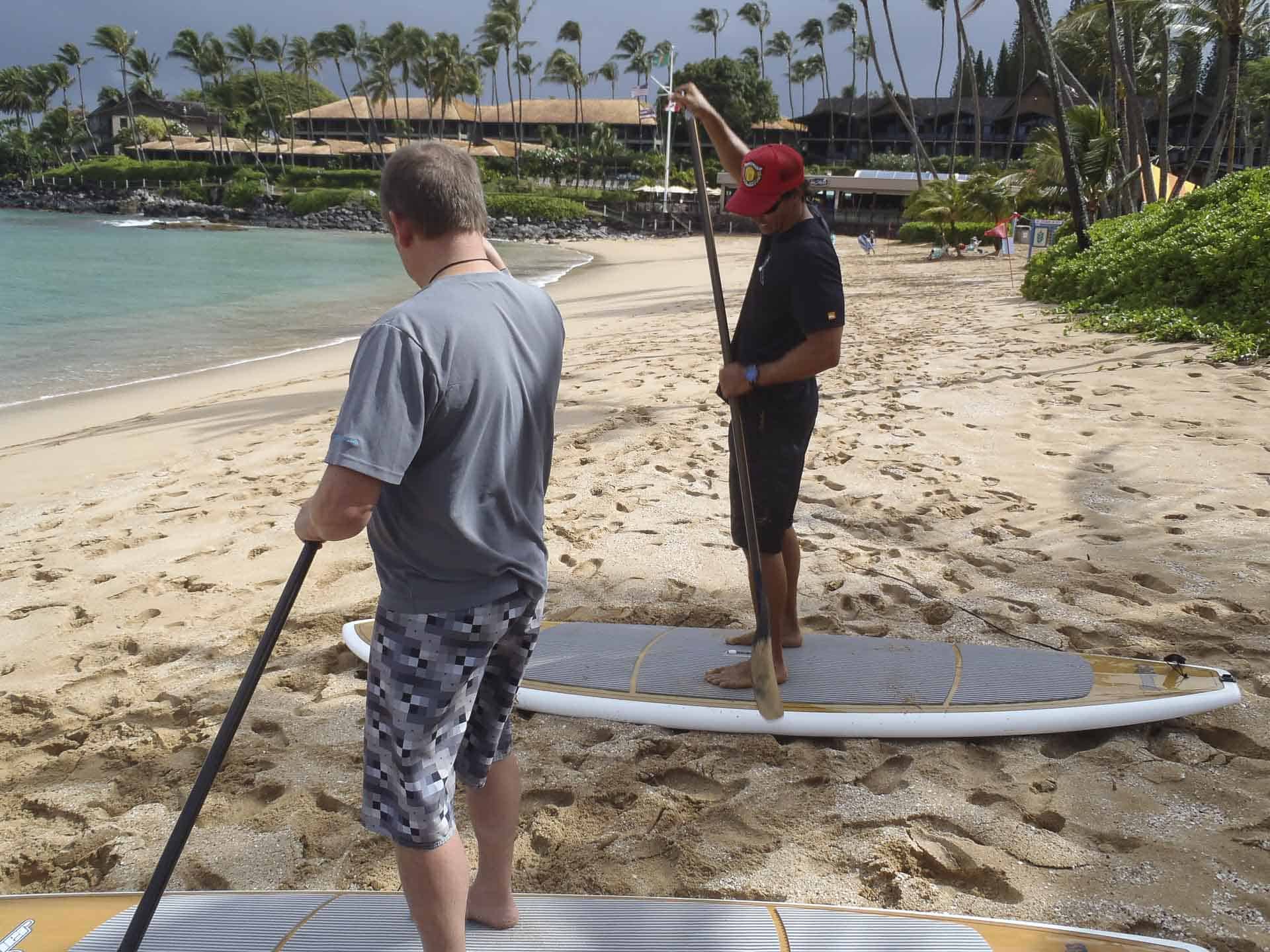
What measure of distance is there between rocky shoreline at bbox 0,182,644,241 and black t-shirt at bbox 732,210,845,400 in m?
47.4

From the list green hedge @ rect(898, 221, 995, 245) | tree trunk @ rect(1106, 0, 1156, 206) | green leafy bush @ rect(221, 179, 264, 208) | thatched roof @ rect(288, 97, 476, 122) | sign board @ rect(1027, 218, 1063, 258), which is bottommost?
sign board @ rect(1027, 218, 1063, 258)

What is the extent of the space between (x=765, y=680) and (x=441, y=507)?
168 centimetres

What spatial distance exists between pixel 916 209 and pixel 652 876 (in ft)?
96.8

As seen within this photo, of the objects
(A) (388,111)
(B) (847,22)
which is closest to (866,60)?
(B) (847,22)

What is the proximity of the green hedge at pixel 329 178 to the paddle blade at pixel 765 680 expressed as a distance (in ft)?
234

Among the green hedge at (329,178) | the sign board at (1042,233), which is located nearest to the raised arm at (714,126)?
the sign board at (1042,233)

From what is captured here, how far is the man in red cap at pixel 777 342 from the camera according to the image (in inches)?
106

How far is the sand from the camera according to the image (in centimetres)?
243

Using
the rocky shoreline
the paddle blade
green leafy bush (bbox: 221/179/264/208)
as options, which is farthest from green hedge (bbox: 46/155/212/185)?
the paddle blade

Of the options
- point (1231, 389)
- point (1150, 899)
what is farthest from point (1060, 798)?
point (1231, 389)

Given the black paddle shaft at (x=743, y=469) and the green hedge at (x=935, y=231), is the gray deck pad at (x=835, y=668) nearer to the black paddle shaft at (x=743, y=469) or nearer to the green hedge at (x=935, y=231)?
the black paddle shaft at (x=743, y=469)

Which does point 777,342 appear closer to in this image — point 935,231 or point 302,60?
point 935,231

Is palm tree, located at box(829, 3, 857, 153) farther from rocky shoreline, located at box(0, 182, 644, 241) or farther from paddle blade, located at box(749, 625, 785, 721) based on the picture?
paddle blade, located at box(749, 625, 785, 721)

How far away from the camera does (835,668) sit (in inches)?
129
